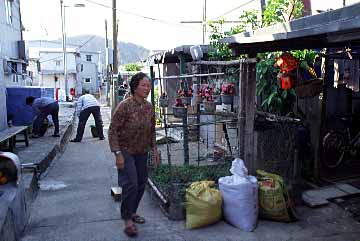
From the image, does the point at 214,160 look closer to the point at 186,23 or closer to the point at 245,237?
the point at 245,237

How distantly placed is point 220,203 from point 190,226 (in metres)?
0.47

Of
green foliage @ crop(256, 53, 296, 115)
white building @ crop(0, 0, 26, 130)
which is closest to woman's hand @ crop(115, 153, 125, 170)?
green foliage @ crop(256, 53, 296, 115)

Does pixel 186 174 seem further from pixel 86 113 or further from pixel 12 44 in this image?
pixel 12 44

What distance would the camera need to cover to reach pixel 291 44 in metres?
5.31

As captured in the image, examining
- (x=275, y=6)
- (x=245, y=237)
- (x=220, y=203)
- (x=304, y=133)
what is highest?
(x=275, y=6)

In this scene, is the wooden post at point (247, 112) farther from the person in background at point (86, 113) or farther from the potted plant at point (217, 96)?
the person in background at point (86, 113)

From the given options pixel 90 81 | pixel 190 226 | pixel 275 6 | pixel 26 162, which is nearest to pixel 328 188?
pixel 190 226

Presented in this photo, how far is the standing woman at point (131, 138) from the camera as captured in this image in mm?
4473

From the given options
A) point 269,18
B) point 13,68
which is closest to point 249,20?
point 269,18

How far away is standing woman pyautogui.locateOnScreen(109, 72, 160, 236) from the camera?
14.7 feet

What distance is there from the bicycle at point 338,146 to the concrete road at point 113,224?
1.53 metres

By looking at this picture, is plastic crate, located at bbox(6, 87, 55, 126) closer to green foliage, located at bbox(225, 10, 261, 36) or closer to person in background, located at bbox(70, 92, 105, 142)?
person in background, located at bbox(70, 92, 105, 142)

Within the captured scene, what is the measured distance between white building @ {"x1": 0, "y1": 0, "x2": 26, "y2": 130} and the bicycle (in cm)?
971

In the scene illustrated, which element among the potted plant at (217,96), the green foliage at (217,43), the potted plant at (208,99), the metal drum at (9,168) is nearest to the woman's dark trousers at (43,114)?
the green foliage at (217,43)
